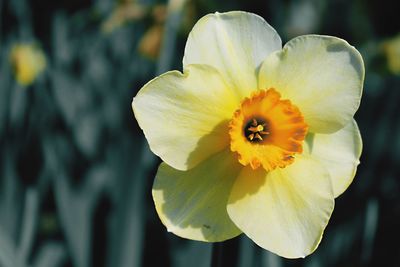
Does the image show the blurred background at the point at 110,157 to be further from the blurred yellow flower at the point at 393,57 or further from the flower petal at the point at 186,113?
the flower petal at the point at 186,113

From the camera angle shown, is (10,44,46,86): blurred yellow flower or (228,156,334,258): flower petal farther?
(10,44,46,86): blurred yellow flower

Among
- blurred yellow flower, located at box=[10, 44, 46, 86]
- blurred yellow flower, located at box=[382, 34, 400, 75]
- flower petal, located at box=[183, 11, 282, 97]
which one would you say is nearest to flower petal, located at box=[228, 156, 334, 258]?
flower petal, located at box=[183, 11, 282, 97]

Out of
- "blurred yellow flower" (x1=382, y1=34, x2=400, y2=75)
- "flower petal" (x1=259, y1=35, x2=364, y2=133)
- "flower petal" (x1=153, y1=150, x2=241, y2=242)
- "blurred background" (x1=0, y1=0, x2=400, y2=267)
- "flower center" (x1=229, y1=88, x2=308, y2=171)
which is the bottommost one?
"blurred background" (x1=0, y1=0, x2=400, y2=267)

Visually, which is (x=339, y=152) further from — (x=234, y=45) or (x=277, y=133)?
(x=234, y=45)

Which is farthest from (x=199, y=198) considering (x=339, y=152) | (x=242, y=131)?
(x=339, y=152)

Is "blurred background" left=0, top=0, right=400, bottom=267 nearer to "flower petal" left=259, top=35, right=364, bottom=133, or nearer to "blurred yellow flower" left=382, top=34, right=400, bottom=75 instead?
"blurred yellow flower" left=382, top=34, right=400, bottom=75

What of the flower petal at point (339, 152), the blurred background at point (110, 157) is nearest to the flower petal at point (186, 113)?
the flower petal at point (339, 152)

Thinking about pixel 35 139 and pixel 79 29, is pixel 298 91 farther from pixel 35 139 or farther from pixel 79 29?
pixel 79 29
